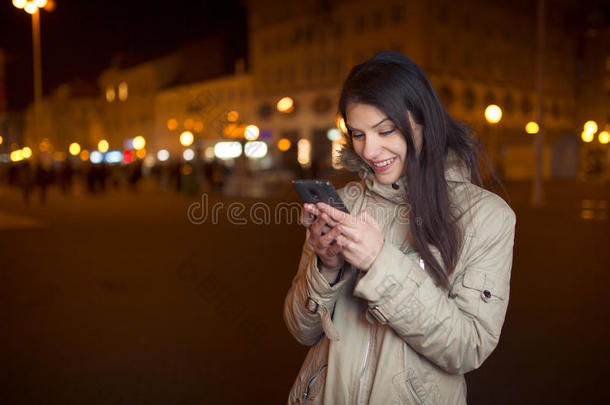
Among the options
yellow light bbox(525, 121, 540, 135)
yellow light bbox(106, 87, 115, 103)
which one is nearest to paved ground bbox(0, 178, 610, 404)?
yellow light bbox(525, 121, 540, 135)

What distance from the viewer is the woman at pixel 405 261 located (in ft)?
4.66

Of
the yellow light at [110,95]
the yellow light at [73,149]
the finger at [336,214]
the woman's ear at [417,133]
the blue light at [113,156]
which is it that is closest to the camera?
the finger at [336,214]

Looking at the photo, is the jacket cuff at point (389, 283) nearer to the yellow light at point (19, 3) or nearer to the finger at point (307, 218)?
the finger at point (307, 218)

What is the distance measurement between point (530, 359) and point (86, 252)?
8.12m

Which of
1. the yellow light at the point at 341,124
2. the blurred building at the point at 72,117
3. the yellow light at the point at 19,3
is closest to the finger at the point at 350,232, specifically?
the yellow light at the point at 341,124

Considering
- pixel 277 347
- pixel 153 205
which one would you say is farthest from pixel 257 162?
pixel 277 347

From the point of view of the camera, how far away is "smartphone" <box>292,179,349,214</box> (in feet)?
4.55

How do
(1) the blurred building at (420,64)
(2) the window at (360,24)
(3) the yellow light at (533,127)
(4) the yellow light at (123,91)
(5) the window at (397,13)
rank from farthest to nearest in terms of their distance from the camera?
(4) the yellow light at (123,91) < (2) the window at (360,24) < (1) the blurred building at (420,64) < (5) the window at (397,13) < (3) the yellow light at (533,127)

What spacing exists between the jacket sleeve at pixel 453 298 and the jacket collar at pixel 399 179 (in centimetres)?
15

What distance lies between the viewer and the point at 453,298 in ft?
5.13

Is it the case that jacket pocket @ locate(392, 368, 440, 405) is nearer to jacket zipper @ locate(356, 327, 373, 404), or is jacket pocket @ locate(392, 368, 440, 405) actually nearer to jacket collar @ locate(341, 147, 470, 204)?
jacket zipper @ locate(356, 327, 373, 404)

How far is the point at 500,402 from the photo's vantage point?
152 inches

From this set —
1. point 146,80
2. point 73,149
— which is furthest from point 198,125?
point 73,149

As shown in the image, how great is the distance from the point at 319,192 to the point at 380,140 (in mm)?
341
